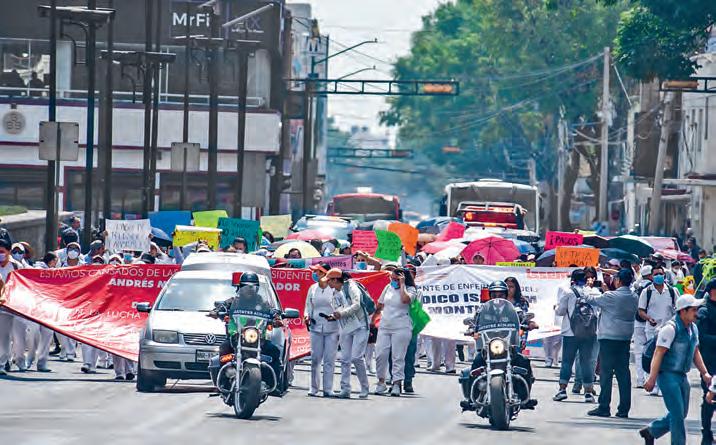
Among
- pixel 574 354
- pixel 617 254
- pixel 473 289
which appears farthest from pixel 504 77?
pixel 574 354

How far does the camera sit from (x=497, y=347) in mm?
19484

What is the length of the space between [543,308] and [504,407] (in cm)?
1052

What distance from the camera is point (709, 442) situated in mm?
17984

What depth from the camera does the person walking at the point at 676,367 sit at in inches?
653

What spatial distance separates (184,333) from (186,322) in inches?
9.8

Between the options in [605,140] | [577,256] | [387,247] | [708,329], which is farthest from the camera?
[605,140]

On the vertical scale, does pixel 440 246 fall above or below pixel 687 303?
below

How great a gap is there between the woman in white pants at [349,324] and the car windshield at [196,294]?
868 mm

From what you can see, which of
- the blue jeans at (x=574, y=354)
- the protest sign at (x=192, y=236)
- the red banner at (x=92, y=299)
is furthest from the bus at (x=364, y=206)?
the blue jeans at (x=574, y=354)

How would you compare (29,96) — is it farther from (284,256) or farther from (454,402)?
(454,402)

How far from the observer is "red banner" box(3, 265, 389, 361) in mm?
24969

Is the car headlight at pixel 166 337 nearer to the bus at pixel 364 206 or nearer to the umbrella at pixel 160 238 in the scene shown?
the umbrella at pixel 160 238

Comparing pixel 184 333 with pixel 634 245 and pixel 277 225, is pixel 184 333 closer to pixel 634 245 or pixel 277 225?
pixel 634 245

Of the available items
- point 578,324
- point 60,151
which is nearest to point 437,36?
point 60,151
